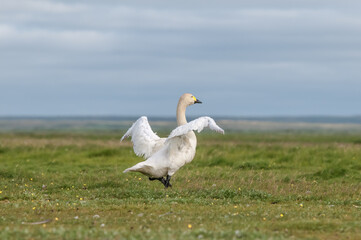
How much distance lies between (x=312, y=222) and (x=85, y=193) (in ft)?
23.5

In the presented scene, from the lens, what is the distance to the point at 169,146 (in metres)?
16.2

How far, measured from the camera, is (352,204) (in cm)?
1397

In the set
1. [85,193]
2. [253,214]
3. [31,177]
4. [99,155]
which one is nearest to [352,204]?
[253,214]

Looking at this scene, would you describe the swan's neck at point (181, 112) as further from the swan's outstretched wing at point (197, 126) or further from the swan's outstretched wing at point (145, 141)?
the swan's outstretched wing at point (197, 126)

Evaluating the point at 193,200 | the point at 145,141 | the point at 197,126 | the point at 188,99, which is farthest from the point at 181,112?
the point at 193,200

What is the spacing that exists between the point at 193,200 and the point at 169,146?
2.64 metres

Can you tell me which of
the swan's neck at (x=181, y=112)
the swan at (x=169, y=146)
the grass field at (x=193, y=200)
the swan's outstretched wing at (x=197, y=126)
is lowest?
the grass field at (x=193, y=200)

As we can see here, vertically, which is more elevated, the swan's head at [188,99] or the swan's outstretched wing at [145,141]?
the swan's head at [188,99]

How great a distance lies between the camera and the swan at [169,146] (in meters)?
15.0

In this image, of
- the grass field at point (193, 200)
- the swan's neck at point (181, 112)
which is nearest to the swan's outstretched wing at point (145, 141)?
the swan's neck at point (181, 112)

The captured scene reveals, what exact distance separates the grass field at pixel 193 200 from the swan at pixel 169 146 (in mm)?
811

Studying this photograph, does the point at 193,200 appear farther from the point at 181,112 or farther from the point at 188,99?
the point at 188,99

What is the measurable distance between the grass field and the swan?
81 cm

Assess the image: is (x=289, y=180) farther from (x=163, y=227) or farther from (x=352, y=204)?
(x=163, y=227)
